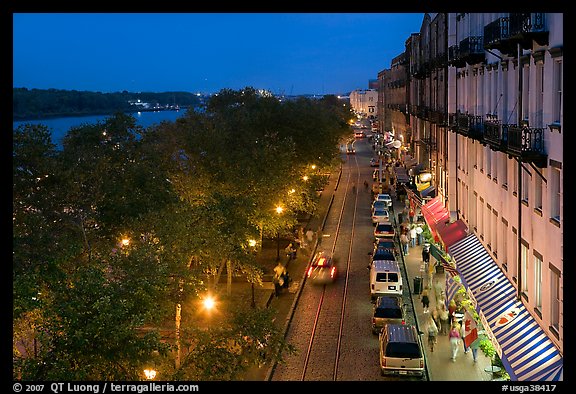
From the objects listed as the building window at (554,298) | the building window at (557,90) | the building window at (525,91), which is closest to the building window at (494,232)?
the building window at (525,91)

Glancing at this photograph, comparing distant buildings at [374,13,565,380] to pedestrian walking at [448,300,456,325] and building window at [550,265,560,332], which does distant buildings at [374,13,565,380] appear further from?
pedestrian walking at [448,300,456,325]

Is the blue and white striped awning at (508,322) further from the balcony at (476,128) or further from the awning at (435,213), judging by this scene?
the awning at (435,213)

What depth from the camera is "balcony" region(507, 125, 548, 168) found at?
1779cm

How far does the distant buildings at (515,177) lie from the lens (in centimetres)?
1691

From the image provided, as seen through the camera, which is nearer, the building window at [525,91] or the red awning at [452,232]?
the building window at [525,91]

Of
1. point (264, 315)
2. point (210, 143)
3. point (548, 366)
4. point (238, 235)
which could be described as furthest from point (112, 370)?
point (210, 143)

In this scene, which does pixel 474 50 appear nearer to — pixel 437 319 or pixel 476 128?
pixel 476 128

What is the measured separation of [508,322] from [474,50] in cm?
1341

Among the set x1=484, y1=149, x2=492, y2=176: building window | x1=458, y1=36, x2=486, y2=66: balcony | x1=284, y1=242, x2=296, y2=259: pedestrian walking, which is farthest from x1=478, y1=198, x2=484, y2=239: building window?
x1=284, y1=242, x2=296, y2=259: pedestrian walking

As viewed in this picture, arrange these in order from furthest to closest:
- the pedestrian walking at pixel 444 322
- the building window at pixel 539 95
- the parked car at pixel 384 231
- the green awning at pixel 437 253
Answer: the parked car at pixel 384 231 → the green awning at pixel 437 253 → the pedestrian walking at pixel 444 322 → the building window at pixel 539 95

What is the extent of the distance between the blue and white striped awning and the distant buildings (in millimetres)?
41

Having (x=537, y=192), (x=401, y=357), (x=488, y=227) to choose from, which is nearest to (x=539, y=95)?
(x=537, y=192)

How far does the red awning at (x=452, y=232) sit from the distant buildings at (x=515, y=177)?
1.21 feet

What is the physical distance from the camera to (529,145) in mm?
18406
